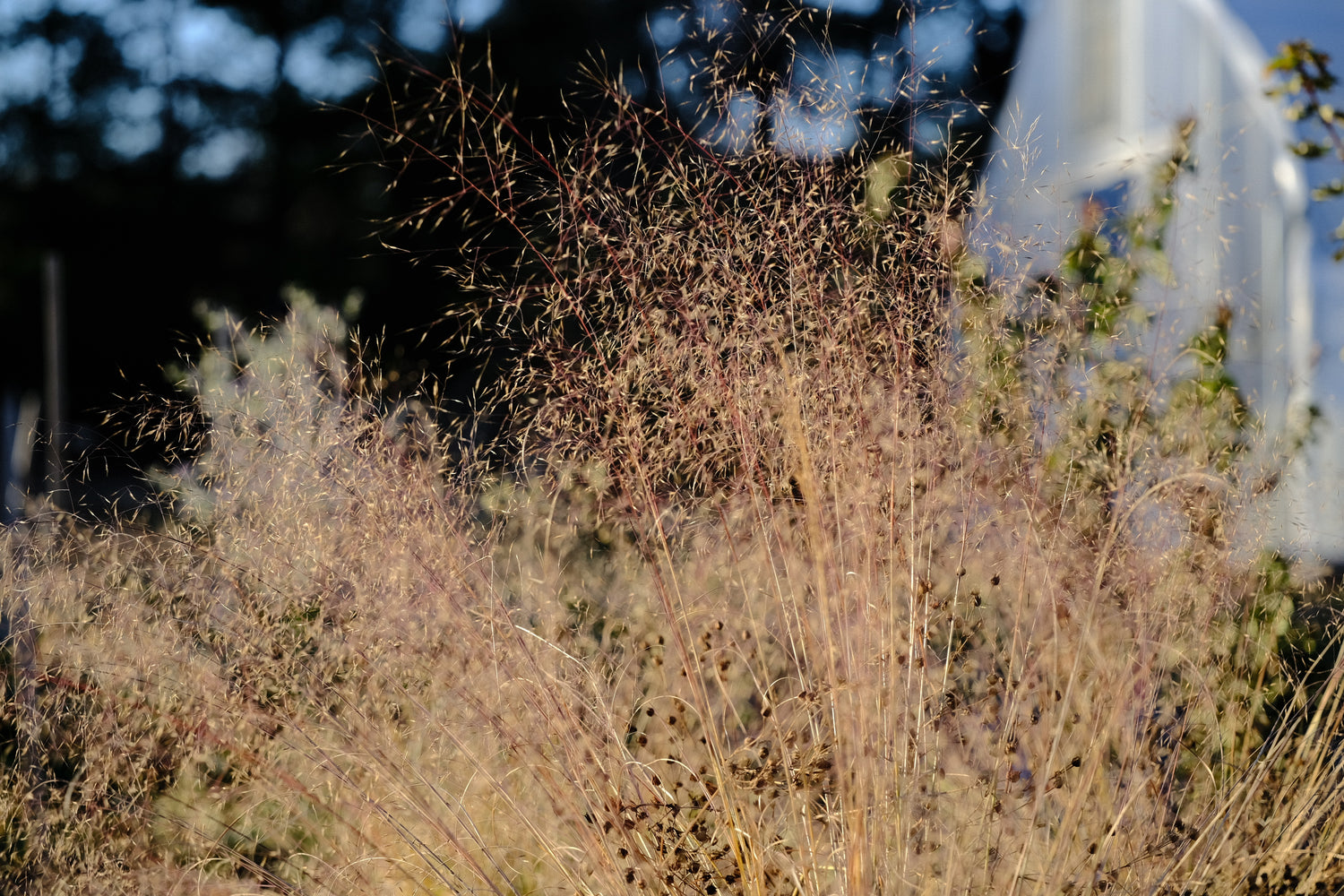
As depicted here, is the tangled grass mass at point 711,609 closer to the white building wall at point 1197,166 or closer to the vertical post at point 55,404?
the vertical post at point 55,404

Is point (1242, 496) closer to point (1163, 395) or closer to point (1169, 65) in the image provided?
point (1163, 395)

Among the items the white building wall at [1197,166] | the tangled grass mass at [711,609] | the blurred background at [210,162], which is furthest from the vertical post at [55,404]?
the blurred background at [210,162]

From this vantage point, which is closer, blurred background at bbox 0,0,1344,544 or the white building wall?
the white building wall

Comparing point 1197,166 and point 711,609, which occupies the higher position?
point 1197,166

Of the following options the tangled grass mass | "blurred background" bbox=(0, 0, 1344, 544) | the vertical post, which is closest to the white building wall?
the tangled grass mass

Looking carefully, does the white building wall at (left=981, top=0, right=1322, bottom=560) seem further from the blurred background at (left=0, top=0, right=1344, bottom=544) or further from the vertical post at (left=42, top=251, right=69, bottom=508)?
the blurred background at (left=0, top=0, right=1344, bottom=544)

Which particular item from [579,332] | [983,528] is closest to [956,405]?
[983,528]

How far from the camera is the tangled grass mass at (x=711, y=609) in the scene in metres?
1.94

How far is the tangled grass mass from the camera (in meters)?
1.94

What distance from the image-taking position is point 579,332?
3.04 meters

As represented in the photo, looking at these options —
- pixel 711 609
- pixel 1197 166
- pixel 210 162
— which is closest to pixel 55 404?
pixel 711 609

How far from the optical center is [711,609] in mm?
2201

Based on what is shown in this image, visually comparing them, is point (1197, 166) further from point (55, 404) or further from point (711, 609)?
point (55, 404)

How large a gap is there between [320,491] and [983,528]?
1.40 metres
